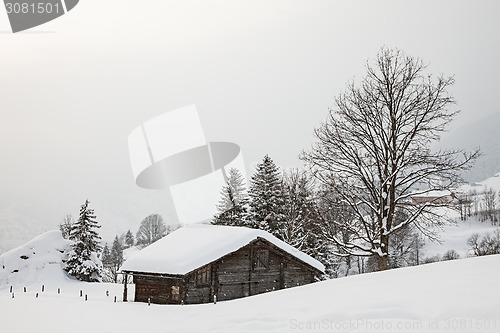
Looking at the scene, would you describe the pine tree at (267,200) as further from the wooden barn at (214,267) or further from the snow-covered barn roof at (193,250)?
the snow-covered barn roof at (193,250)

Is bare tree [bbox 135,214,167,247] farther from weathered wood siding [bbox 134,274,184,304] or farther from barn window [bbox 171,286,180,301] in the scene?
barn window [bbox 171,286,180,301]

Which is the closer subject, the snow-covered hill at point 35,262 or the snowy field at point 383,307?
the snowy field at point 383,307

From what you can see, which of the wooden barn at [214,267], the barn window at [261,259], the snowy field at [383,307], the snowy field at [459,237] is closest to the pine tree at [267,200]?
the wooden barn at [214,267]

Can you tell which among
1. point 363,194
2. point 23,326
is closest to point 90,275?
point 23,326

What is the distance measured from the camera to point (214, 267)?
24.3 m

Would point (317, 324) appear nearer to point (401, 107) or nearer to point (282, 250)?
point (401, 107)

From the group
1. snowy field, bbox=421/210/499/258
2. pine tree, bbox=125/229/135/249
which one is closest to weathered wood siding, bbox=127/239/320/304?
snowy field, bbox=421/210/499/258

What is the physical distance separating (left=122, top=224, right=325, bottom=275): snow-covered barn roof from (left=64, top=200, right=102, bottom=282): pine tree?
20.0 m

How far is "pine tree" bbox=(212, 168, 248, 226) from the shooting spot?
39.0 meters

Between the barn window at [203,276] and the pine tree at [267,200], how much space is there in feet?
40.3

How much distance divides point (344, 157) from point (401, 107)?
309cm

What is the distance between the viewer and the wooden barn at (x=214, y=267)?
22.6 metres

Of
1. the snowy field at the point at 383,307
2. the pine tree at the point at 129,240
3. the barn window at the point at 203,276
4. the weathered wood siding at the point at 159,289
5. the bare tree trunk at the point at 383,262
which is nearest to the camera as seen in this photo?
the snowy field at the point at 383,307

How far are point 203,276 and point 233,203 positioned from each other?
16.6m
